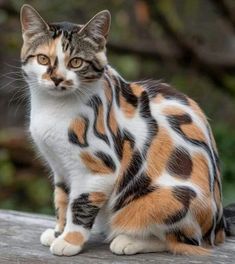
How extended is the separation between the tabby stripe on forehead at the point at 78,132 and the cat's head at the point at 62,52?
124 mm

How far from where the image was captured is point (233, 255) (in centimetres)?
296

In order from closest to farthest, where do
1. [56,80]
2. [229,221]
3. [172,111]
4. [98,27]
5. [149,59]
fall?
[56,80]
[98,27]
[172,111]
[229,221]
[149,59]

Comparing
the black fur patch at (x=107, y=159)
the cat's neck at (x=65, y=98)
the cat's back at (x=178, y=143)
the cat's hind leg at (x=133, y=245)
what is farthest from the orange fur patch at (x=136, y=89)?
the cat's hind leg at (x=133, y=245)

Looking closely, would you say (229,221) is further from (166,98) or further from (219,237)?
(166,98)

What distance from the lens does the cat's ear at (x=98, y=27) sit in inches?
108

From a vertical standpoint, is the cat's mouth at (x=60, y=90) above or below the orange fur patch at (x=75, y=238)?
above

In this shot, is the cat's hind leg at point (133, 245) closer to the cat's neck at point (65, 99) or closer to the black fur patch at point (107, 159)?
the black fur patch at point (107, 159)

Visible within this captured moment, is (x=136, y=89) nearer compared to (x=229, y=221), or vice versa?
(x=136, y=89)

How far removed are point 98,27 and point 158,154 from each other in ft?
1.73

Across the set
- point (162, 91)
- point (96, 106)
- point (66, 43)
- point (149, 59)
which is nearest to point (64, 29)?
point (66, 43)

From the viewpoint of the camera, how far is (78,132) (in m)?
2.75

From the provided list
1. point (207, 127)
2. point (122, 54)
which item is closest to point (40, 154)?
point (207, 127)

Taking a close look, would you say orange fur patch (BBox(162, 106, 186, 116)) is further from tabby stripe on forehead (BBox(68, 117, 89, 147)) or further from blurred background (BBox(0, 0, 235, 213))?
blurred background (BBox(0, 0, 235, 213))

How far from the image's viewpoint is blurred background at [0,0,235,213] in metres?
5.49
